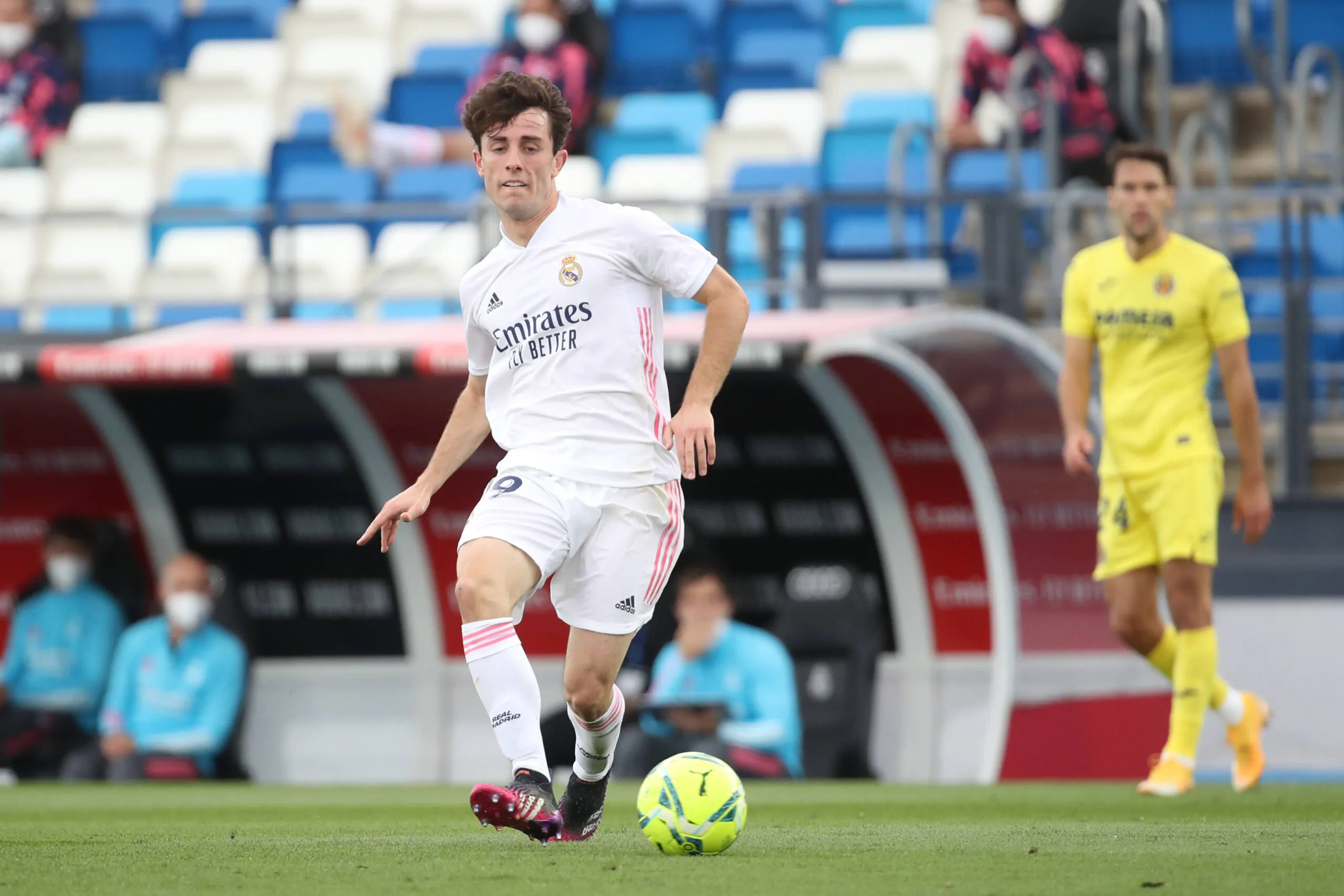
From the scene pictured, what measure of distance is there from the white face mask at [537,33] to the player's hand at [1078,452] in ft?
24.4

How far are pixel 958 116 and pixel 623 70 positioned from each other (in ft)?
11.0

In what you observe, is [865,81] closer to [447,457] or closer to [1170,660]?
[1170,660]

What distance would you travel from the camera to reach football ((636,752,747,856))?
18.8 feet

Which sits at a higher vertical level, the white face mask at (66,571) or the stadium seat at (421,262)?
the stadium seat at (421,262)

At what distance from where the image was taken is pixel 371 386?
1127 cm

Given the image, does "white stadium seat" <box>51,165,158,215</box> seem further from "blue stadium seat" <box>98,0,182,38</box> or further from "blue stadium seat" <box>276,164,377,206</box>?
"blue stadium seat" <box>98,0,182,38</box>

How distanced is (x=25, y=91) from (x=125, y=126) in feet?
2.71

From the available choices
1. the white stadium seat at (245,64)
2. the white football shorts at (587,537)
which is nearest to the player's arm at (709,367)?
the white football shorts at (587,537)

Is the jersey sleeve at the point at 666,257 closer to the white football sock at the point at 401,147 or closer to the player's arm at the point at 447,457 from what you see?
the player's arm at the point at 447,457

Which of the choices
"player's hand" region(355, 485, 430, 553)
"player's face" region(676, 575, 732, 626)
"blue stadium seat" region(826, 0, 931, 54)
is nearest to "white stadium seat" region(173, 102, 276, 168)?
"blue stadium seat" region(826, 0, 931, 54)

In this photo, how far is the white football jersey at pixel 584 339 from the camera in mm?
5922

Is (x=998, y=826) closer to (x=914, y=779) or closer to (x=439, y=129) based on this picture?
(x=914, y=779)

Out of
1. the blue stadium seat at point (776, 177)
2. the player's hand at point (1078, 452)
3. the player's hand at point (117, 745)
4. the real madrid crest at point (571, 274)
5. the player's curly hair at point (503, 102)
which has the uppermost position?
the blue stadium seat at point (776, 177)

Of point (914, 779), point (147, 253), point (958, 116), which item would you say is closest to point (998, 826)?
point (914, 779)
